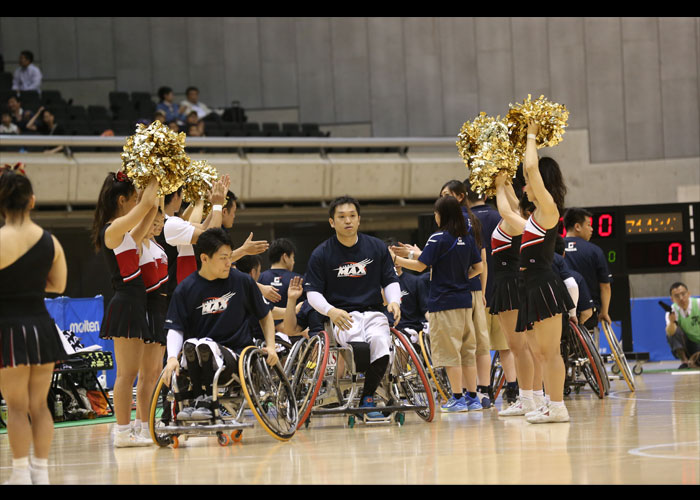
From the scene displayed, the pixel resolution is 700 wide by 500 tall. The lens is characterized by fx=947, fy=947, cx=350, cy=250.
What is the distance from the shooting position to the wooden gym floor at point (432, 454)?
12.5 feet

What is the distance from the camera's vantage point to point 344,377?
6559 mm

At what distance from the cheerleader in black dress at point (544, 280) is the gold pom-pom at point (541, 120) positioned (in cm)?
6

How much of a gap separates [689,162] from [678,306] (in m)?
5.36

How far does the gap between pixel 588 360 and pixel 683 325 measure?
4263 mm

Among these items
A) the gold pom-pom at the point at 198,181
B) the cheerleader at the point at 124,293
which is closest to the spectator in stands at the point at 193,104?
the gold pom-pom at the point at 198,181

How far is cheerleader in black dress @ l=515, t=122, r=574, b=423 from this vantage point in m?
5.69

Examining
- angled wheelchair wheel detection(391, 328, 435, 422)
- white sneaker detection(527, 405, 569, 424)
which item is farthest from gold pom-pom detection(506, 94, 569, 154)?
white sneaker detection(527, 405, 569, 424)

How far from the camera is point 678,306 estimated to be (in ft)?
38.7

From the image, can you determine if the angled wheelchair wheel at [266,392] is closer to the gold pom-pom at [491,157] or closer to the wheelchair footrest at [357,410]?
the wheelchair footrest at [357,410]

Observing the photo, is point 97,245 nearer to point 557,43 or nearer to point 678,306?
point 678,306

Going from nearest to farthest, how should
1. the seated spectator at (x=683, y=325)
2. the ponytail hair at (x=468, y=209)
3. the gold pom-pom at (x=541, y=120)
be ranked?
1. the gold pom-pom at (x=541, y=120)
2. the ponytail hair at (x=468, y=209)
3. the seated spectator at (x=683, y=325)

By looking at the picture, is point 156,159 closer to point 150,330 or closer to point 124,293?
point 124,293

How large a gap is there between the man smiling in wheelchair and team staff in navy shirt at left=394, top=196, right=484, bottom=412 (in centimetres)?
167

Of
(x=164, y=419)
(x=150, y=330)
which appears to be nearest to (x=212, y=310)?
(x=150, y=330)
